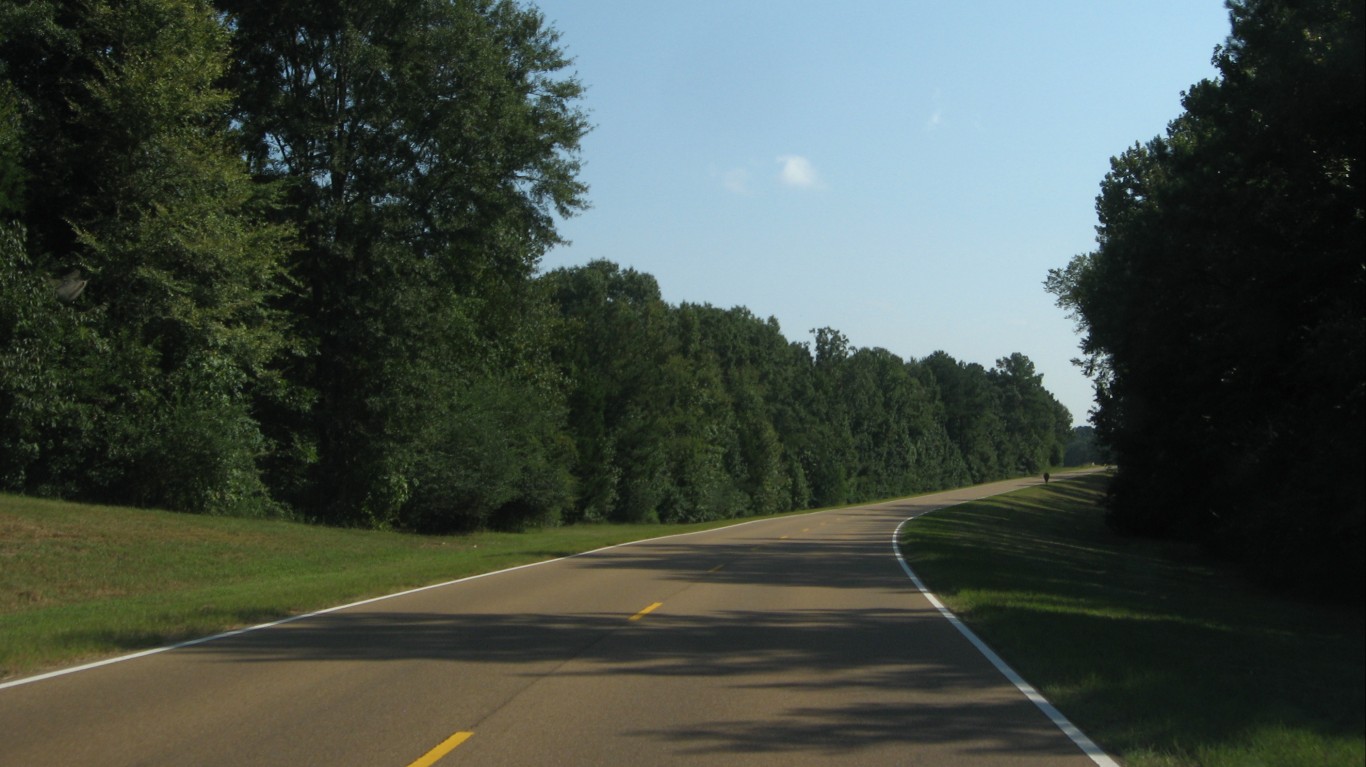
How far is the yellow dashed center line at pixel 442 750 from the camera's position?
7018mm

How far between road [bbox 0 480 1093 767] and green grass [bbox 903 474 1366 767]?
A: 613 millimetres

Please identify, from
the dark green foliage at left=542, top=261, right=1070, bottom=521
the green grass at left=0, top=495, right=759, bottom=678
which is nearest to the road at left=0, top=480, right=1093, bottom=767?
the green grass at left=0, top=495, right=759, bottom=678

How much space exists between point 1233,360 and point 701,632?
17.0 metres

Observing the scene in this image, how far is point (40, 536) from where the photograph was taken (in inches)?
827

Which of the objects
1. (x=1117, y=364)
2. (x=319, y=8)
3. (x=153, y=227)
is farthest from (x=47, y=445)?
(x=1117, y=364)

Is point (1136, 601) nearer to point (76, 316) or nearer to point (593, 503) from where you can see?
point (76, 316)

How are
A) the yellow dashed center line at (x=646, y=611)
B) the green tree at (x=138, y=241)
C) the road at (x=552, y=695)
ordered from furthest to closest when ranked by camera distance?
the green tree at (x=138, y=241) < the yellow dashed center line at (x=646, y=611) < the road at (x=552, y=695)

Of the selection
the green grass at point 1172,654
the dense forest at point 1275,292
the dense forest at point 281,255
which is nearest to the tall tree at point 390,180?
the dense forest at point 281,255

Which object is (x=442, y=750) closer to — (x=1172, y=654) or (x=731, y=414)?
(x=1172, y=654)

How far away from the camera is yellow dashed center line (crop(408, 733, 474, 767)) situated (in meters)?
7.02

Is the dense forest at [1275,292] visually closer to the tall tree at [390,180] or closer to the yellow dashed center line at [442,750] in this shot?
the yellow dashed center line at [442,750]

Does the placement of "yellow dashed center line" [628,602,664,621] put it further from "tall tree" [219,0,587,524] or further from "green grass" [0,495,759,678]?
"tall tree" [219,0,587,524]

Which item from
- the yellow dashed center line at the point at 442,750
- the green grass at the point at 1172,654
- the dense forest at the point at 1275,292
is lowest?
the green grass at the point at 1172,654

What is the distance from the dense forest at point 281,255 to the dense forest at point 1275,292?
19.0 metres
